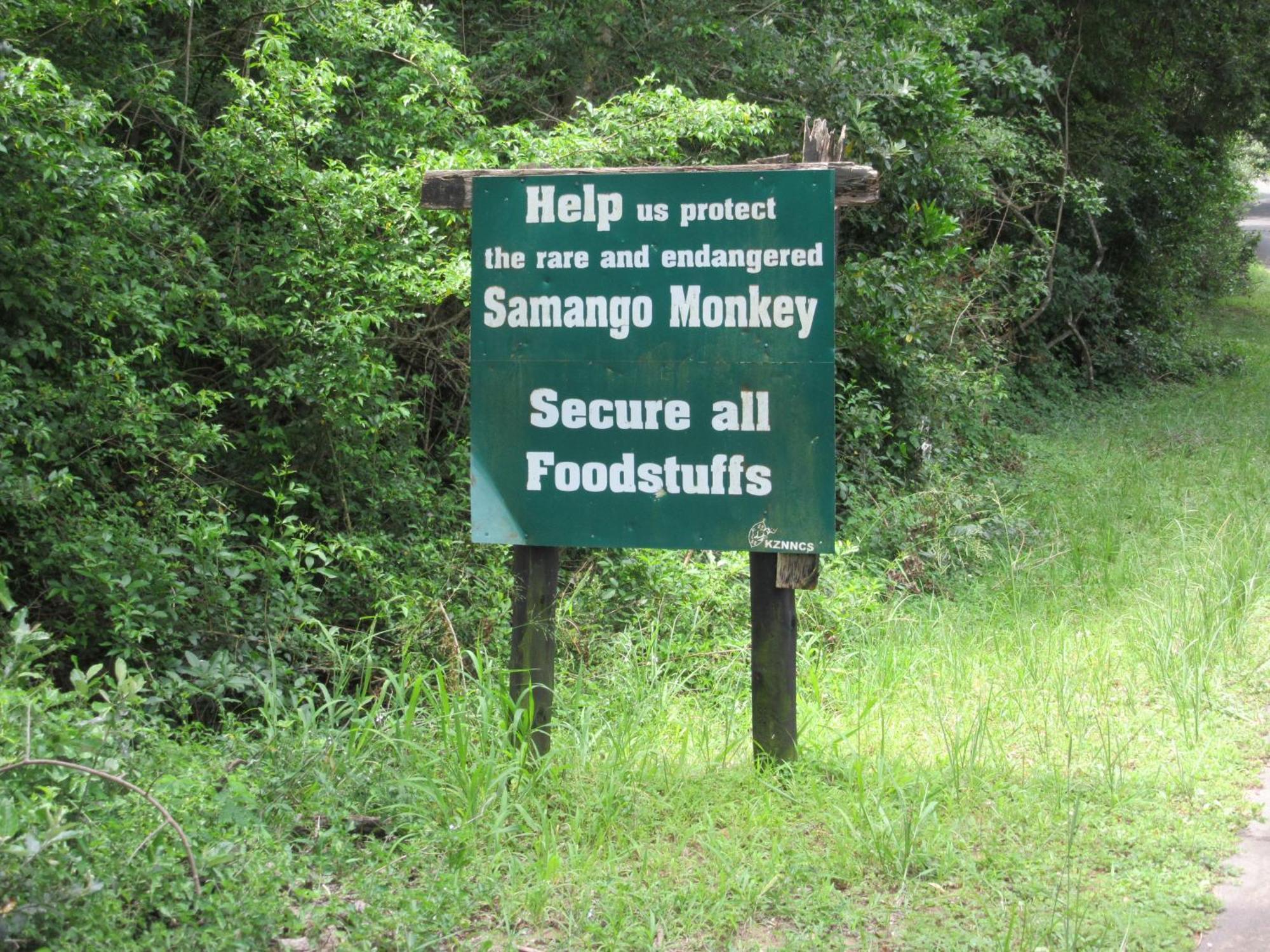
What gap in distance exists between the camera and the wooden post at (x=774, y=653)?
426cm

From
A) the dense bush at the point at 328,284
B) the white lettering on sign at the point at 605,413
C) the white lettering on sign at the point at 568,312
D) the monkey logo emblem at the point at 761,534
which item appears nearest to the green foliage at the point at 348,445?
the dense bush at the point at 328,284

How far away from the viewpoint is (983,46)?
13172 millimetres

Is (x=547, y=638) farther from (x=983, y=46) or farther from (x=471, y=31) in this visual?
(x=983, y=46)

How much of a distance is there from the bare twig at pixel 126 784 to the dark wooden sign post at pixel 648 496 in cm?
139

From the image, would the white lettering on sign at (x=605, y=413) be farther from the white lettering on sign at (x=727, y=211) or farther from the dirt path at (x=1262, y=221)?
the dirt path at (x=1262, y=221)

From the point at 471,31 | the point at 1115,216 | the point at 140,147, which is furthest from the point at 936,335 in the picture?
the point at 1115,216

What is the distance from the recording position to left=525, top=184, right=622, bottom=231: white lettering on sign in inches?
166

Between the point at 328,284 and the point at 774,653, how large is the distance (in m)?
2.98

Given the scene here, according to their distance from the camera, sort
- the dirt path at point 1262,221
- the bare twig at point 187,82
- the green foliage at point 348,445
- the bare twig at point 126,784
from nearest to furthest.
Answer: the bare twig at point 126,784, the green foliage at point 348,445, the bare twig at point 187,82, the dirt path at point 1262,221

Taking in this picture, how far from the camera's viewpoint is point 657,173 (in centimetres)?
417

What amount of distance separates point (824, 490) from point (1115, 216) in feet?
46.7

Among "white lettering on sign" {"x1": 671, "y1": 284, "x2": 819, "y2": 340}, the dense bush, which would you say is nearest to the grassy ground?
the dense bush

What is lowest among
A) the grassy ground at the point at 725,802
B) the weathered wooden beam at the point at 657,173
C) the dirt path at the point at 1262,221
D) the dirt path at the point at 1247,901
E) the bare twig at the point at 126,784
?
the dirt path at the point at 1247,901

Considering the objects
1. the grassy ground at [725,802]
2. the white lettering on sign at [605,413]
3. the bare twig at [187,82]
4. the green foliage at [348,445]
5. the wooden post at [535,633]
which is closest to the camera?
the grassy ground at [725,802]
